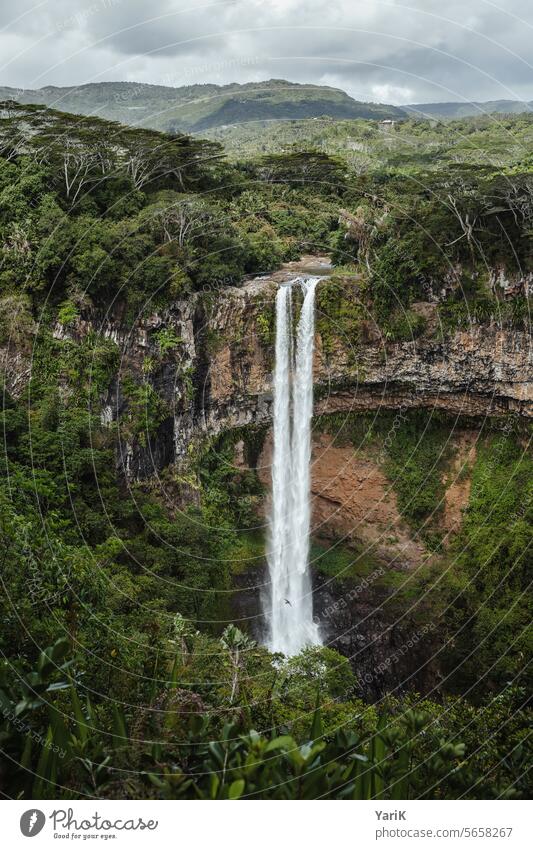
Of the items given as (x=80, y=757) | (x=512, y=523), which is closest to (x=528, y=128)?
(x=512, y=523)

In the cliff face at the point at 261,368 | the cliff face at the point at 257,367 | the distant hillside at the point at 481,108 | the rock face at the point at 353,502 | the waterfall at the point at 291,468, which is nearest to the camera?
the distant hillside at the point at 481,108

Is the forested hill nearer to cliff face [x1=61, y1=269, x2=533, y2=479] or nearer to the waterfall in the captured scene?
cliff face [x1=61, y1=269, x2=533, y2=479]

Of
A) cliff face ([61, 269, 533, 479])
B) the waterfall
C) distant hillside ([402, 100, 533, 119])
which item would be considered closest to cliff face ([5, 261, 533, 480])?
cliff face ([61, 269, 533, 479])

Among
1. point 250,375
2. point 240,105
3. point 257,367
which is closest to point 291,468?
point 250,375

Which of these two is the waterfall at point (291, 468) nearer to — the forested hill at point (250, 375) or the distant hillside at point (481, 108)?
the forested hill at point (250, 375)

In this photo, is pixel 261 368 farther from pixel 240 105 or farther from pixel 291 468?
pixel 240 105

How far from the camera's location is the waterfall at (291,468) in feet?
72.5

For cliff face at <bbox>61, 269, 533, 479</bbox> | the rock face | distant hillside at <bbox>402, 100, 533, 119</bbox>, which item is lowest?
the rock face

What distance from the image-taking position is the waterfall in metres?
22.1

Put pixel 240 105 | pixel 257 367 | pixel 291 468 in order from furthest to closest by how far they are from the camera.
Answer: pixel 240 105 → pixel 291 468 → pixel 257 367

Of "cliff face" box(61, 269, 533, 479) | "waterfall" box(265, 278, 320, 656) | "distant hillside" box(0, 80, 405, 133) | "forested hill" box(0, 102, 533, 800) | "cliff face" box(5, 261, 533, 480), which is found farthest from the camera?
"distant hillside" box(0, 80, 405, 133)

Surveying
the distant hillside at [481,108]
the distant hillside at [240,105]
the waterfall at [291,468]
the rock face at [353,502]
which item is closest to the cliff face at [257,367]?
the waterfall at [291,468]

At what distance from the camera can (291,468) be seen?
23.2m

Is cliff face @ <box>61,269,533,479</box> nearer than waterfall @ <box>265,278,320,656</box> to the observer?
Yes
